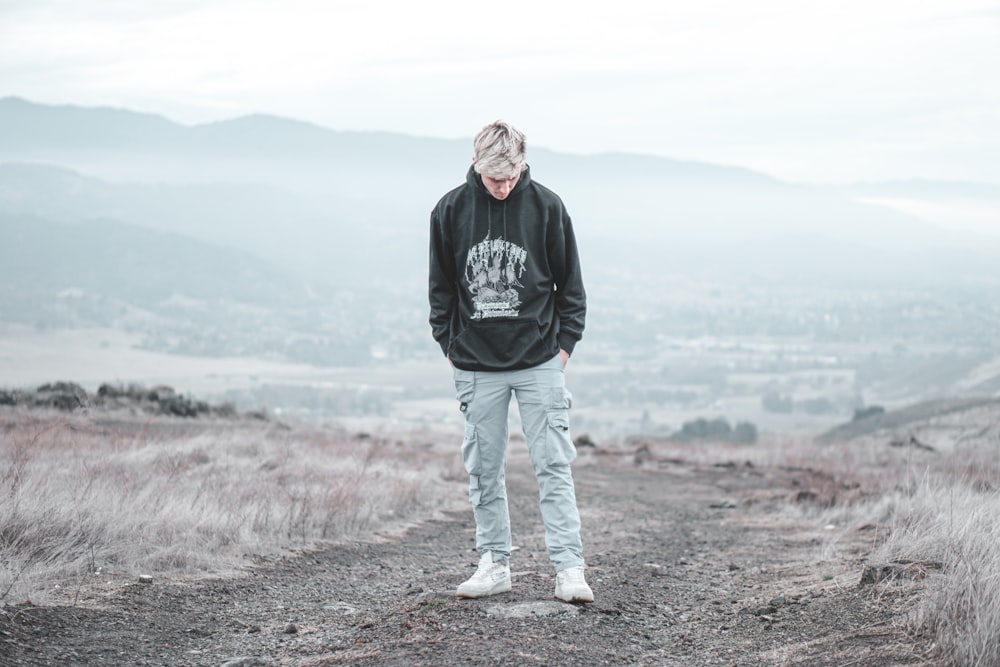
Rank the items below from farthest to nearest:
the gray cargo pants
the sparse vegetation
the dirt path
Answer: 1. the gray cargo pants
2. the sparse vegetation
3. the dirt path

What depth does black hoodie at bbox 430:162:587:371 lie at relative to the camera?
201 inches

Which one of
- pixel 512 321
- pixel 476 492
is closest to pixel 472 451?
pixel 476 492

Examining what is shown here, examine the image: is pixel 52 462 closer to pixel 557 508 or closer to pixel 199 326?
pixel 557 508

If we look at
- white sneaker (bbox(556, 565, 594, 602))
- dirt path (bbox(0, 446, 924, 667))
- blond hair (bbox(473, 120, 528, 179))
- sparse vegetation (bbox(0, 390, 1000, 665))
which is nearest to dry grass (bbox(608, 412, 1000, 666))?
sparse vegetation (bbox(0, 390, 1000, 665))

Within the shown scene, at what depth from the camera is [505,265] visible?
5.11 meters

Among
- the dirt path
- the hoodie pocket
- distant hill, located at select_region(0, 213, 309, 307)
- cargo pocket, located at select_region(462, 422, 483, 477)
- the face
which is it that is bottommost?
the dirt path

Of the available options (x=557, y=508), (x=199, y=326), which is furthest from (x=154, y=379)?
(x=557, y=508)

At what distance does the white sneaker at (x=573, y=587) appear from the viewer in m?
5.06

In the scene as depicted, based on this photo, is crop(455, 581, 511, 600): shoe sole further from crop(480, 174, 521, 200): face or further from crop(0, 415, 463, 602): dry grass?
crop(480, 174, 521, 200): face

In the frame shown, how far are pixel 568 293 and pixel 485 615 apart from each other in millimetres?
1562

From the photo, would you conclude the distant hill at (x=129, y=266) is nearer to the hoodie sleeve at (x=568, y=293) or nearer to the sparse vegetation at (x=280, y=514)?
the sparse vegetation at (x=280, y=514)

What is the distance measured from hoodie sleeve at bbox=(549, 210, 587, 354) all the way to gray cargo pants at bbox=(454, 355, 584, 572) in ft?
0.47

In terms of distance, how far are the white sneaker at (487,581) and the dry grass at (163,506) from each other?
1.77 meters

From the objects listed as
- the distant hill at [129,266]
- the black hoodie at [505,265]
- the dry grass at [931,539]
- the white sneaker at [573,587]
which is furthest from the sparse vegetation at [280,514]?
the distant hill at [129,266]
